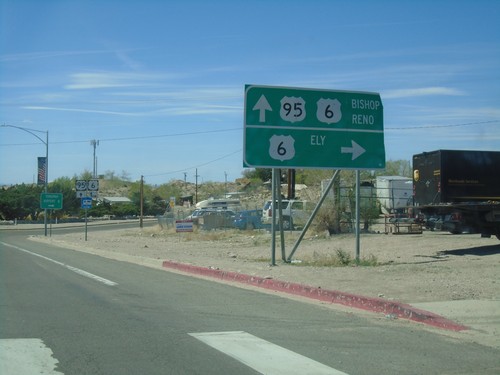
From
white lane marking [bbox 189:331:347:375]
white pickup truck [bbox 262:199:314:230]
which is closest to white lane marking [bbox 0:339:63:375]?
white lane marking [bbox 189:331:347:375]

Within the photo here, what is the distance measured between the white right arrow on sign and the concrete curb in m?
5.47

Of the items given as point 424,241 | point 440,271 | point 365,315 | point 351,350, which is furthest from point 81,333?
point 424,241

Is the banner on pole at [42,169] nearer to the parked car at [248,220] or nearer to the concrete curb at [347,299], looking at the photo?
the parked car at [248,220]

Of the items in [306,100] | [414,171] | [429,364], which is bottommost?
[429,364]

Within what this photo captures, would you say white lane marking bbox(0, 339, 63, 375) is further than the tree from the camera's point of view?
No

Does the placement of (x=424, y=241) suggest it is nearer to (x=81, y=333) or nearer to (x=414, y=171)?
(x=414, y=171)

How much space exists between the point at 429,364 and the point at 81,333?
488cm

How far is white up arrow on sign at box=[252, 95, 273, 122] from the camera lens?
17.7 meters

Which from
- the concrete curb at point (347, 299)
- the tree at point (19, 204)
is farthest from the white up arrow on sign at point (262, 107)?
the tree at point (19, 204)

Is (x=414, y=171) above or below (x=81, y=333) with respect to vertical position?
above

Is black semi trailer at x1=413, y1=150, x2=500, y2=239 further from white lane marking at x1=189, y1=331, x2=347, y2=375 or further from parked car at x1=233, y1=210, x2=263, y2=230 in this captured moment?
parked car at x1=233, y1=210, x2=263, y2=230

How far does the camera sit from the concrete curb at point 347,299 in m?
9.48

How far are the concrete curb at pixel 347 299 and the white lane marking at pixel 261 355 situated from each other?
9.59 ft

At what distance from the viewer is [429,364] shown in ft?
23.4
